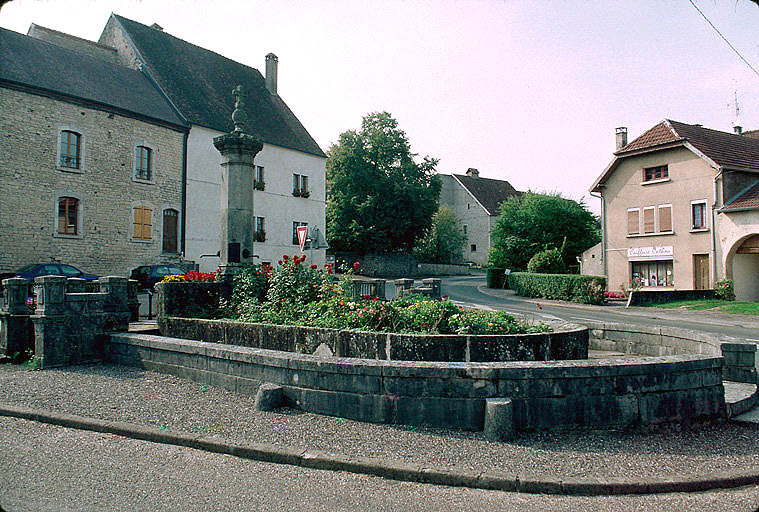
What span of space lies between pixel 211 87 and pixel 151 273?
48.3 feet

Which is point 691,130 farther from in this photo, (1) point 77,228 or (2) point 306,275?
(1) point 77,228

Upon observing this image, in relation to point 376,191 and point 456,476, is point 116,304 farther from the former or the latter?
point 376,191

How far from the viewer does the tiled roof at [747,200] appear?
82.6ft

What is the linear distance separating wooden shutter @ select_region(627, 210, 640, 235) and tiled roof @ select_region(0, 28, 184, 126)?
26.0 meters

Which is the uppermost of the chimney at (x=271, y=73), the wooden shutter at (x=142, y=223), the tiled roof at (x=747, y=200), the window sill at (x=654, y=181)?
the chimney at (x=271, y=73)

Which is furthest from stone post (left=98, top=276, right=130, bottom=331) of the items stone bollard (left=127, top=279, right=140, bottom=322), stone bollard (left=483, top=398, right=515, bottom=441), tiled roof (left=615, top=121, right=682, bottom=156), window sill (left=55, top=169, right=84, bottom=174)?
tiled roof (left=615, top=121, right=682, bottom=156)

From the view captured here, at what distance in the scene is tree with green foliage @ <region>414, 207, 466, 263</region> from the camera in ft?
194

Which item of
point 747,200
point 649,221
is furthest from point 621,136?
point 747,200

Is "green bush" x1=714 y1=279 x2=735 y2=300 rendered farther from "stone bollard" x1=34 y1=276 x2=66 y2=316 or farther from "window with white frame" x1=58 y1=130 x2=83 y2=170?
"window with white frame" x1=58 y1=130 x2=83 y2=170

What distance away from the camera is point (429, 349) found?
261 inches

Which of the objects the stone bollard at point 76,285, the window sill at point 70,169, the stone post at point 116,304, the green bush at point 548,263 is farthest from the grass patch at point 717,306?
the window sill at point 70,169

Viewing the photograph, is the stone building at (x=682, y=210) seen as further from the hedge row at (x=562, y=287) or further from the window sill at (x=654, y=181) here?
the hedge row at (x=562, y=287)

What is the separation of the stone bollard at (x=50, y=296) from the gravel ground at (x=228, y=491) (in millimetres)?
4097

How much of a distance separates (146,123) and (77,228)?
6393 millimetres
